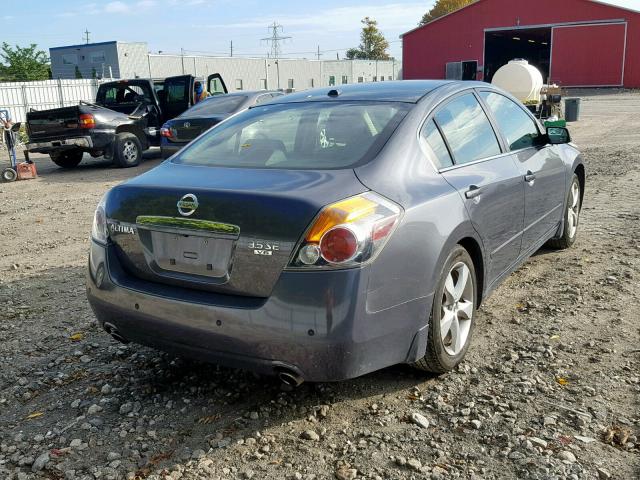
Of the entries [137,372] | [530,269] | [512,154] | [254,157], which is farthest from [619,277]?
[137,372]

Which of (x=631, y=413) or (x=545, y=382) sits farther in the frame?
(x=545, y=382)

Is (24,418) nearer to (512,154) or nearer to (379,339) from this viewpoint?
(379,339)

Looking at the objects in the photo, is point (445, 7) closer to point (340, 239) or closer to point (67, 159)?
point (67, 159)

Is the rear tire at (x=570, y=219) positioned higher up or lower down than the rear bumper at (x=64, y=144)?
lower down

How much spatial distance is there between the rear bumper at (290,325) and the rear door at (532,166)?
1884 millimetres

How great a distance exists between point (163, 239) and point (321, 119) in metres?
1.32

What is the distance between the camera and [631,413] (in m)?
3.15

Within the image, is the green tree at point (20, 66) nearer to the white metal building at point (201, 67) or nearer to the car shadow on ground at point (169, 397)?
the white metal building at point (201, 67)

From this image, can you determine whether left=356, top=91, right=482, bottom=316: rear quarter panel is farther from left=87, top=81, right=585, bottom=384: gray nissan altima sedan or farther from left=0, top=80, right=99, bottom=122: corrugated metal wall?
A: left=0, top=80, right=99, bottom=122: corrugated metal wall

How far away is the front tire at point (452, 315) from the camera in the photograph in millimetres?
3285

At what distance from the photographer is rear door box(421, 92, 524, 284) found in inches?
144

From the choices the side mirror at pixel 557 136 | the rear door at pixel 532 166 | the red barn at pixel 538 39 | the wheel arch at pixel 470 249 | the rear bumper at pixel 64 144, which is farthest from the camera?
the red barn at pixel 538 39

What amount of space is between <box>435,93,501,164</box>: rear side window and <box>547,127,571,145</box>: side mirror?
90 cm

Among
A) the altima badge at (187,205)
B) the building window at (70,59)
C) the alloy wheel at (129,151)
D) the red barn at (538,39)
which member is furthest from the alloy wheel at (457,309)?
the building window at (70,59)
